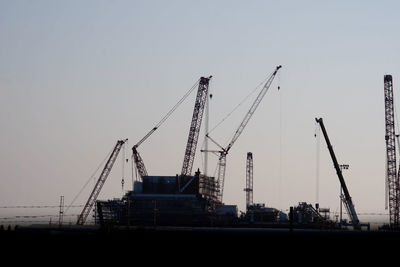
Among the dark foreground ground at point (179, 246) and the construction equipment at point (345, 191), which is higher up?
the construction equipment at point (345, 191)

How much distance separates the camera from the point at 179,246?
4350 centimetres

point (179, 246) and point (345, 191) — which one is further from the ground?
point (345, 191)

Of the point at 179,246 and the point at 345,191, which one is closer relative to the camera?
the point at 179,246

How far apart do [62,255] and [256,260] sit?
394 inches

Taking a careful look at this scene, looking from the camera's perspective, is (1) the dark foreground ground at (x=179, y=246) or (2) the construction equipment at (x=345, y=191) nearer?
(1) the dark foreground ground at (x=179, y=246)

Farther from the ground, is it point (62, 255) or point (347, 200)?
point (347, 200)

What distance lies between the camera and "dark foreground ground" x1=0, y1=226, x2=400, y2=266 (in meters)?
41.3

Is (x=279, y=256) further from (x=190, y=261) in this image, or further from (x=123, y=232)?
(x=123, y=232)

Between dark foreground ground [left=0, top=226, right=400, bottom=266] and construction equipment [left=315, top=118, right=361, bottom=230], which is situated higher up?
construction equipment [left=315, top=118, right=361, bottom=230]

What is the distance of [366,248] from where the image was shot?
44.3 m

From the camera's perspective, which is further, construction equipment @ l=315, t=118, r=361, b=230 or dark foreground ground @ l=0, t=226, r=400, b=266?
construction equipment @ l=315, t=118, r=361, b=230

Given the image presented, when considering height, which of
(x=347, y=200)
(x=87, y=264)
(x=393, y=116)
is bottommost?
(x=87, y=264)

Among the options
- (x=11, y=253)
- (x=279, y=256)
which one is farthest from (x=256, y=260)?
(x=11, y=253)

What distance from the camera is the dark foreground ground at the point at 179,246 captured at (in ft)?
135
